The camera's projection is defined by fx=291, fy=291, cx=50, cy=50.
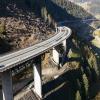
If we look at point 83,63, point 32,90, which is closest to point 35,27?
point 83,63

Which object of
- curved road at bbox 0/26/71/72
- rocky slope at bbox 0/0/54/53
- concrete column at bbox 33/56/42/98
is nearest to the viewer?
curved road at bbox 0/26/71/72

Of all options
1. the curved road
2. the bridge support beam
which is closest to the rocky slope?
the bridge support beam

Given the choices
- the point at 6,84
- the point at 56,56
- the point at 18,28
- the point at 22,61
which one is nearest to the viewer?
the point at 6,84

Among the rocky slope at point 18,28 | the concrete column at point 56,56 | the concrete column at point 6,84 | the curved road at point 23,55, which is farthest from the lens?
the concrete column at point 56,56

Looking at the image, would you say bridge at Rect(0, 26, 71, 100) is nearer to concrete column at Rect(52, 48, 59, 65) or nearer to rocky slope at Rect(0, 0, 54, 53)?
concrete column at Rect(52, 48, 59, 65)

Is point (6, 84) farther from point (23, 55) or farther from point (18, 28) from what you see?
point (18, 28)

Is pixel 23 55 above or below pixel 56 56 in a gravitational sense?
above

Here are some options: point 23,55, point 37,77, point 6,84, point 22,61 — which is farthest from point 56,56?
point 6,84

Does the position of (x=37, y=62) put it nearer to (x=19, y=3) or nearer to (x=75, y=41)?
(x=75, y=41)

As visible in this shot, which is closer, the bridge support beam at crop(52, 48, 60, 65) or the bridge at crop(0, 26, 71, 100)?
the bridge at crop(0, 26, 71, 100)

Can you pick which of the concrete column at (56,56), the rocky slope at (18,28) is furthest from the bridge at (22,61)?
the rocky slope at (18,28)

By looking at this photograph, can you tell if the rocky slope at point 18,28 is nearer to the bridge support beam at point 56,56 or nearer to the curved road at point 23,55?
the bridge support beam at point 56,56
